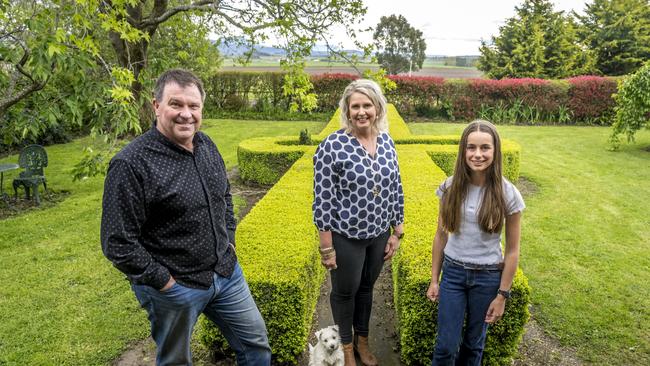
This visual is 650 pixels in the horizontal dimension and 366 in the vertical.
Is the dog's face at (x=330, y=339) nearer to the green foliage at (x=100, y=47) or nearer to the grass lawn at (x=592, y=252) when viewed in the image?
the grass lawn at (x=592, y=252)

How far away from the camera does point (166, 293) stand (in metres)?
2.13

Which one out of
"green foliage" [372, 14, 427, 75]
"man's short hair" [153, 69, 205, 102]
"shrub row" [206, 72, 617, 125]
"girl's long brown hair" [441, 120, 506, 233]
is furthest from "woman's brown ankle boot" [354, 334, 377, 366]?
"green foliage" [372, 14, 427, 75]

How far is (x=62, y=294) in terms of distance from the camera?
15.9ft

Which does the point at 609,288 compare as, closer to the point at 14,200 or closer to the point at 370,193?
the point at 370,193

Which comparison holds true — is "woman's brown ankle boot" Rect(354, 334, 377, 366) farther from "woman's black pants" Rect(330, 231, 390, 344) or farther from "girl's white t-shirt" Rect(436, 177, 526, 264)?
"girl's white t-shirt" Rect(436, 177, 526, 264)

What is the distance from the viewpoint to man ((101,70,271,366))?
1.94 m

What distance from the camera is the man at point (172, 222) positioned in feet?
6.36

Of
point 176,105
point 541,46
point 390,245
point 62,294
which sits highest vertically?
point 541,46

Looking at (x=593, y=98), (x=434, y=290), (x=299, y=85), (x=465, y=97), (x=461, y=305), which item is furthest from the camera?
(x=465, y=97)

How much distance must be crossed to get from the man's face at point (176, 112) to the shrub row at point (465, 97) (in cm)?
1721

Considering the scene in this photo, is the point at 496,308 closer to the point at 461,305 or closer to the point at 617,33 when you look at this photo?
the point at 461,305

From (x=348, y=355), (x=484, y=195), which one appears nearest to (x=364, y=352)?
(x=348, y=355)

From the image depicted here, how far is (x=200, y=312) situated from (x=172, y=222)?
595mm

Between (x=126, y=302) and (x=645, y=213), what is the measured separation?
822cm
